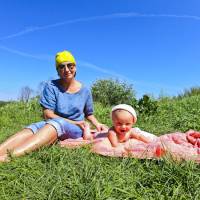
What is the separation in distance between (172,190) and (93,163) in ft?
3.36

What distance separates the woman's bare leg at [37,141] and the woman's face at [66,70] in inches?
39.5

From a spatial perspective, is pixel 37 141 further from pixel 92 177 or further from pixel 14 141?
pixel 92 177

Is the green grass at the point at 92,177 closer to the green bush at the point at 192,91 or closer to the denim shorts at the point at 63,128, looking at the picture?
the denim shorts at the point at 63,128

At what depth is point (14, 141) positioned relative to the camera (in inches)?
228

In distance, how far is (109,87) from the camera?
74.5ft

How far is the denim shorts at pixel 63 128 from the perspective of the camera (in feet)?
19.1

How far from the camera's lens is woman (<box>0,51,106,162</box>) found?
19.1 feet

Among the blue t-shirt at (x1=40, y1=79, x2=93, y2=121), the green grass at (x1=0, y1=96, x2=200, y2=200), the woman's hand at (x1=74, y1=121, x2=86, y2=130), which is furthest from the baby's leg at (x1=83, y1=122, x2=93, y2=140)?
the green grass at (x1=0, y1=96, x2=200, y2=200)

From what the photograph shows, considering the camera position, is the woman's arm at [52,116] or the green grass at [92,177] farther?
the woman's arm at [52,116]

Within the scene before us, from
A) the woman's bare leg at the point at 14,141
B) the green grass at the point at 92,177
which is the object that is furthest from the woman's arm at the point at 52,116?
the green grass at the point at 92,177

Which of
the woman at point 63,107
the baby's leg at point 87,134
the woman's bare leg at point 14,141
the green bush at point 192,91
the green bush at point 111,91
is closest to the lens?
the woman's bare leg at point 14,141

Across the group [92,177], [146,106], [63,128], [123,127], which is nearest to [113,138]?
[123,127]

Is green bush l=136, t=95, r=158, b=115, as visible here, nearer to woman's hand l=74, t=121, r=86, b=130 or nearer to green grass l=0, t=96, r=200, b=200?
woman's hand l=74, t=121, r=86, b=130

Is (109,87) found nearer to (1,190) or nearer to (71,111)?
(71,111)
